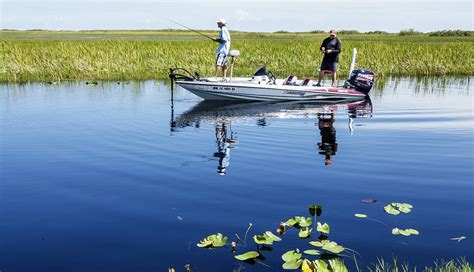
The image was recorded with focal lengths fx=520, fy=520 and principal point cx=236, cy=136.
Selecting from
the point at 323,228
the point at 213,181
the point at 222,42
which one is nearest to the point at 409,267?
the point at 323,228

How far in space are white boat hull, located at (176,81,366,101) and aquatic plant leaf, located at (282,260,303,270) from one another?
1342 cm

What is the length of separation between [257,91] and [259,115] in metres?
1.99

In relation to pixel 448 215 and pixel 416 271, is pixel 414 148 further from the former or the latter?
pixel 416 271

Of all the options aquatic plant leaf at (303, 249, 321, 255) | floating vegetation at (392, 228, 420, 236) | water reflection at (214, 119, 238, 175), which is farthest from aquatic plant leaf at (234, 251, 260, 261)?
water reflection at (214, 119, 238, 175)

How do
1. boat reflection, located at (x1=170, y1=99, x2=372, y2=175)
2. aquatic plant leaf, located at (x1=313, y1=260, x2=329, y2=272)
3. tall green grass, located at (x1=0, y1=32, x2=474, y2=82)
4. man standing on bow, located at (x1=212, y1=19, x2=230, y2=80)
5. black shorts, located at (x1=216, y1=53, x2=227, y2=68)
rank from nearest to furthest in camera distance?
1. aquatic plant leaf, located at (x1=313, y1=260, x2=329, y2=272)
2. boat reflection, located at (x1=170, y1=99, x2=372, y2=175)
3. man standing on bow, located at (x1=212, y1=19, x2=230, y2=80)
4. black shorts, located at (x1=216, y1=53, x2=227, y2=68)
5. tall green grass, located at (x1=0, y1=32, x2=474, y2=82)

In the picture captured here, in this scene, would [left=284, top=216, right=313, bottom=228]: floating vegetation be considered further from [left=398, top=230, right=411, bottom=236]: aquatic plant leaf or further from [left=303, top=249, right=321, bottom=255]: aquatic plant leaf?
[left=398, top=230, right=411, bottom=236]: aquatic plant leaf

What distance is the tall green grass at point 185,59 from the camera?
94.8 ft

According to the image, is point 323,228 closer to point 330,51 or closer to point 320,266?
point 320,266

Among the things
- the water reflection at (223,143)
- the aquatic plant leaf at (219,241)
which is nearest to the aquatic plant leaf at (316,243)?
the aquatic plant leaf at (219,241)

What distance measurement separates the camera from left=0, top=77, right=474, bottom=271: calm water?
20.8 feet

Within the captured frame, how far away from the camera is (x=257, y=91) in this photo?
1888 cm

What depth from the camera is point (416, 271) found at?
5.65 meters

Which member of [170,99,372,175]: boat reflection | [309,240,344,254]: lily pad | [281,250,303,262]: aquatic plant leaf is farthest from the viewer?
[170,99,372,175]: boat reflection

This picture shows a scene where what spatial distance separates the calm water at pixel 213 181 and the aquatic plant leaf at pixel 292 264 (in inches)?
8.1
